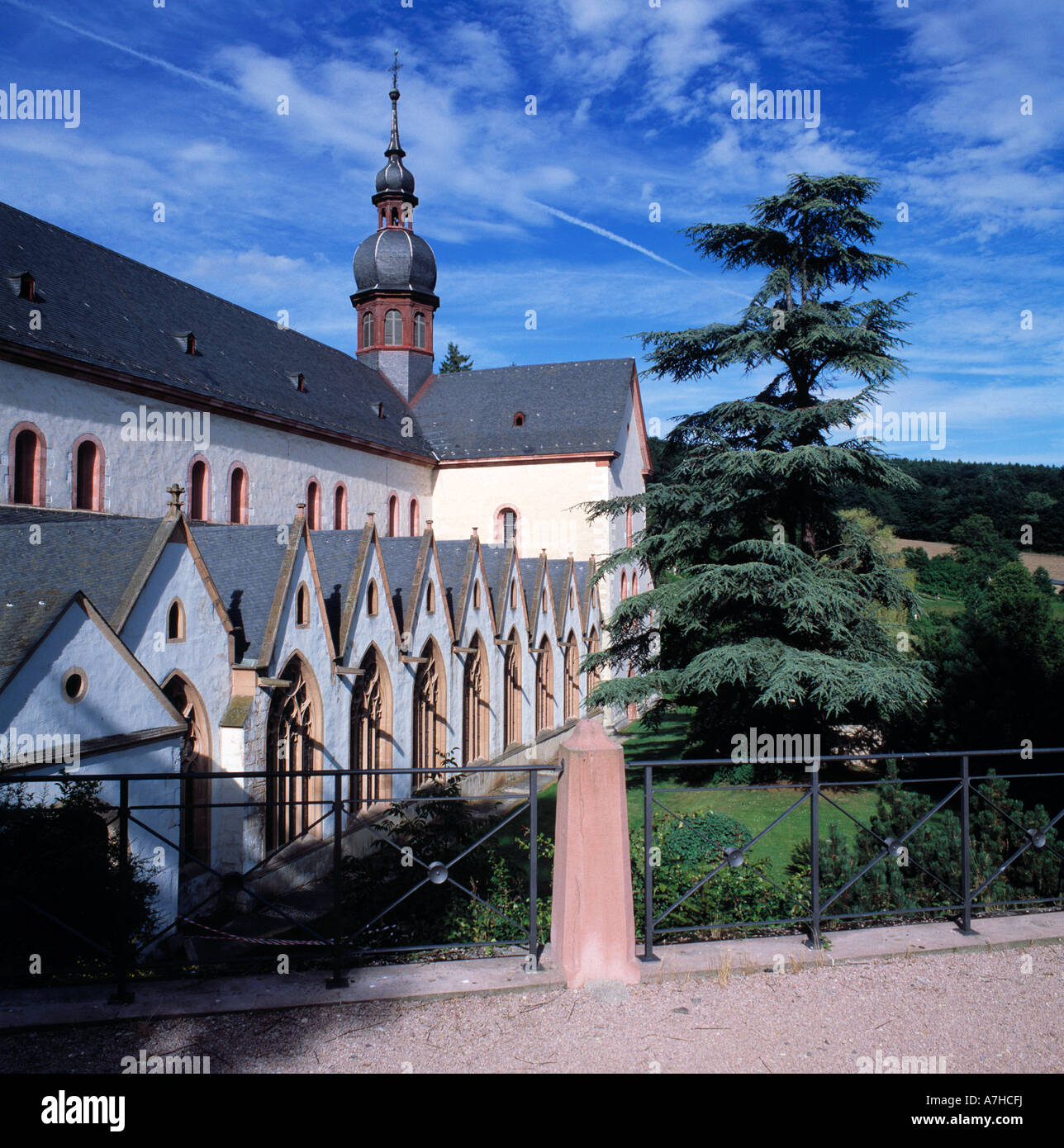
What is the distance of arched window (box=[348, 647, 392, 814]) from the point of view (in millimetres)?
16641

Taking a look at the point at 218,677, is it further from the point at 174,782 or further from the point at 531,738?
the point at 531,738

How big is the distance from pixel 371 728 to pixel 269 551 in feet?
13.7

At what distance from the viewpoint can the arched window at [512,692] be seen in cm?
2355

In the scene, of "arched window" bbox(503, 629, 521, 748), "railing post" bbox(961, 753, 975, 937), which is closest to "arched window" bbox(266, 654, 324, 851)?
"arched window" bbox(503, 629, 521, 748)

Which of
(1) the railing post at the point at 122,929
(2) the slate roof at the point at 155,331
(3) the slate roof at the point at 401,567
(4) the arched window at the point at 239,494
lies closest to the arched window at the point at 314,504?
(2) the slate roof at the point at 155,331

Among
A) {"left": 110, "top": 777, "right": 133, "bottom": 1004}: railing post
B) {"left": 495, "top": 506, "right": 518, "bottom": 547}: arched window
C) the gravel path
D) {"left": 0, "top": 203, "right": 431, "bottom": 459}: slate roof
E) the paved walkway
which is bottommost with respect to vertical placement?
the gravel path

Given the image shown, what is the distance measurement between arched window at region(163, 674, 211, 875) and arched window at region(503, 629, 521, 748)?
11.2 meters

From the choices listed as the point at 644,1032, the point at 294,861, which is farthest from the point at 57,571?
the point at 644,1032

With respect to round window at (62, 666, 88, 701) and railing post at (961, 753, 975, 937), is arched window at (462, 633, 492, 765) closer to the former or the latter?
round window at (62, 666, 88, 701)

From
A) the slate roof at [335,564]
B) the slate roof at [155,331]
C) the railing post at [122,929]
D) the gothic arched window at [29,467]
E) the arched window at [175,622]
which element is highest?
the slate roof at [155,331]

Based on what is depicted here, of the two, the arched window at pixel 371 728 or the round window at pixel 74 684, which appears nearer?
the round window at pixel 74 684

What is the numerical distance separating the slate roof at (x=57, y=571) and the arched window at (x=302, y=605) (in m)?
2.98

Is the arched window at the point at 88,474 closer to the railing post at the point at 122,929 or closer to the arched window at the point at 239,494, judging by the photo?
the arched window at the point at 239,494
